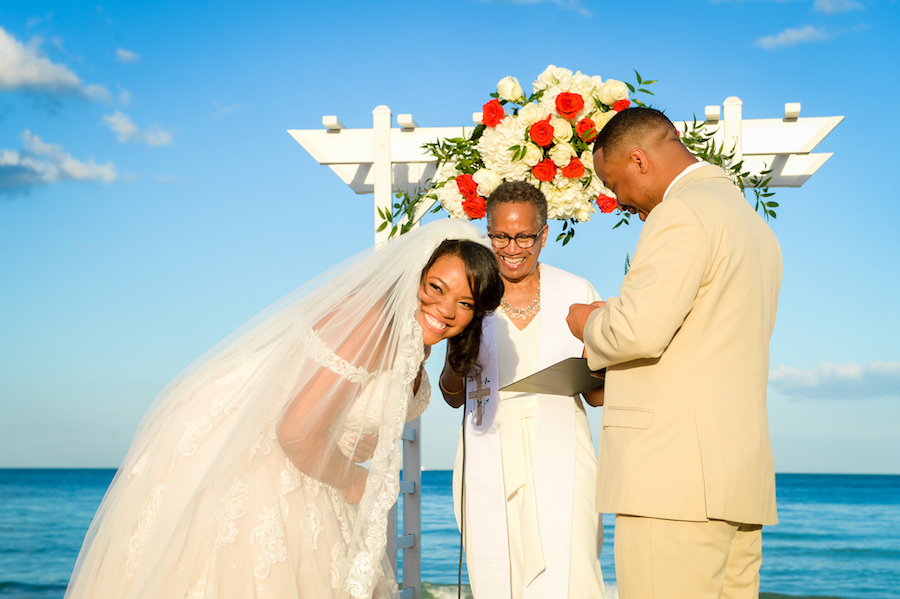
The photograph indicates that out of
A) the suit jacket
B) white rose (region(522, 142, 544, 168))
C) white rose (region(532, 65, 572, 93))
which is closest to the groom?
the suit jacket

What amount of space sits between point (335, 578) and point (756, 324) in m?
1.58

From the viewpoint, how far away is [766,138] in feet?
15.2

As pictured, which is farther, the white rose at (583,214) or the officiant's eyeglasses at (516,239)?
the white rose at (583,214)

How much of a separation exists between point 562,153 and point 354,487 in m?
1.88

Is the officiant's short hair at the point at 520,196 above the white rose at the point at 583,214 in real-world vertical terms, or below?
above

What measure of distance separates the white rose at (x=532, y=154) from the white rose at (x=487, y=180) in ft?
0.55

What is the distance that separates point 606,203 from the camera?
3.75 m

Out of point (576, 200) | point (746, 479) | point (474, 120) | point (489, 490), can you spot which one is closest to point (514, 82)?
point (474, 120)

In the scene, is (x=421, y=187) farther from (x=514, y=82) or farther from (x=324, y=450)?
(x=324, y=450)

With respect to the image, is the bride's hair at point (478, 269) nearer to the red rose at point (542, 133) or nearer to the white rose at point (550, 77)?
the red rose at point (542, 133)

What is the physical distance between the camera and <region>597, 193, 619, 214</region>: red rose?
3.75 m

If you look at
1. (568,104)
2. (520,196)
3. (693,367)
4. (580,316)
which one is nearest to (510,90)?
(568,104)

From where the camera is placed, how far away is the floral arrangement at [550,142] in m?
3.68

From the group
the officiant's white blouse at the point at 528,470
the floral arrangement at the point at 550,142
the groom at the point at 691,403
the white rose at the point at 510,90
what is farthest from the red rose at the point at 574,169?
the groom at the point at 691,403
